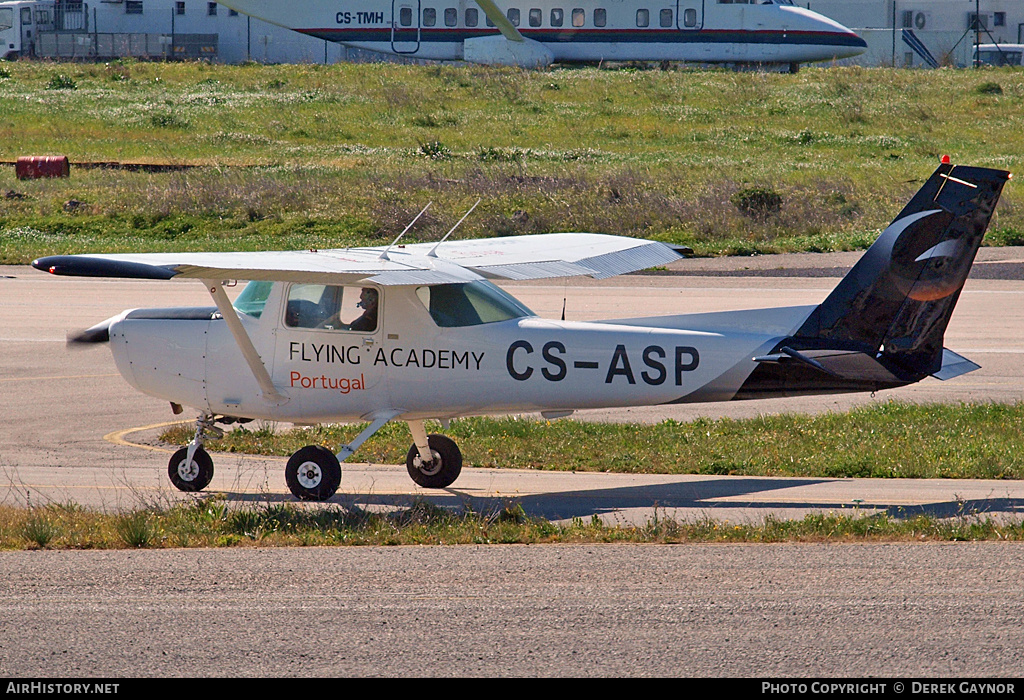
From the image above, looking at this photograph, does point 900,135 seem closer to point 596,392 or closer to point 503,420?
point 503,420

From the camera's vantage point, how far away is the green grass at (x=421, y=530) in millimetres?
8891

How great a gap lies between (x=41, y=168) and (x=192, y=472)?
29930mm

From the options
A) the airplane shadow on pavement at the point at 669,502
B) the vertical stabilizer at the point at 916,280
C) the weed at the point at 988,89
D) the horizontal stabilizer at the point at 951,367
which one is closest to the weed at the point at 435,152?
the weed at the point at 988,89

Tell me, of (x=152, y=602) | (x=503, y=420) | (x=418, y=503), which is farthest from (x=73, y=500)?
(x=503, y=420)

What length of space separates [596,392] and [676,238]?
21228 millimetres

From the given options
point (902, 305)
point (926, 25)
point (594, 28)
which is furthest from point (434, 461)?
point (926, 25)

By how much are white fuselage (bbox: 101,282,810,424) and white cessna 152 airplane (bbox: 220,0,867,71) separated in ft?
176

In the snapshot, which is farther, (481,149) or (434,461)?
(481,149)

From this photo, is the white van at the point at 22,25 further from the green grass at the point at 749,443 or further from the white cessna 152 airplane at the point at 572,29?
the green grass at the point at 749,443

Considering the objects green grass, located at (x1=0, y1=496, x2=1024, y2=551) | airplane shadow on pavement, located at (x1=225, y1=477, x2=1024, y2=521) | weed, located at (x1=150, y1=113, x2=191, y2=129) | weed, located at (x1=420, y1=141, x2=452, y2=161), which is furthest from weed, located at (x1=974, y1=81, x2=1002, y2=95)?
green grass, located at (x1=0, y1=496, x2=1024, y2=551)

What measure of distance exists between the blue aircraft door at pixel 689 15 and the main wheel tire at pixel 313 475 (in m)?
55.9

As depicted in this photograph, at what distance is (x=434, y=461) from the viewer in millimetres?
11898

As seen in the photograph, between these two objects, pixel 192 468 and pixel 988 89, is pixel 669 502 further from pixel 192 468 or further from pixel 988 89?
pixel 988 89

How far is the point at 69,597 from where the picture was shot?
23.6 feet
